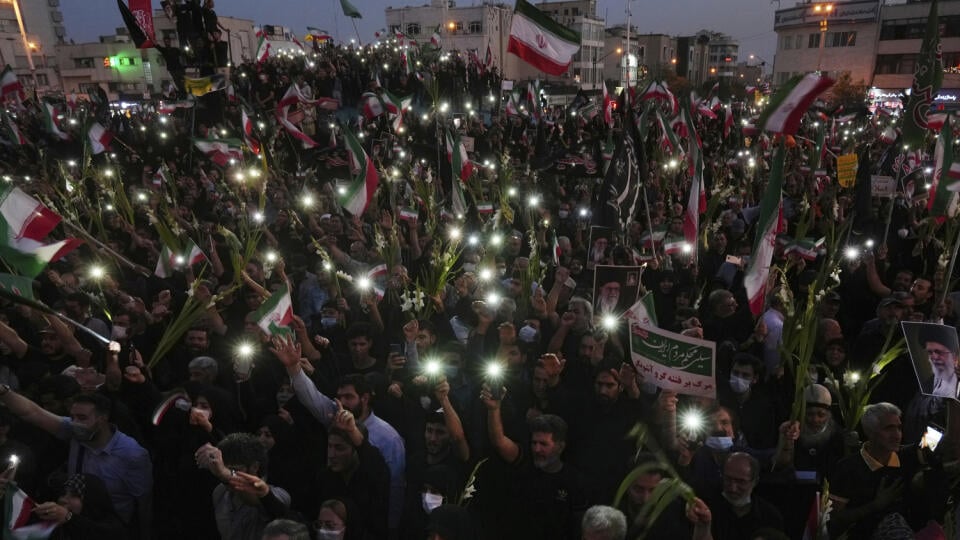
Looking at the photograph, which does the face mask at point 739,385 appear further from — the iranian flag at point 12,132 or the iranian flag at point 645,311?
the iranian flag at point 12,132

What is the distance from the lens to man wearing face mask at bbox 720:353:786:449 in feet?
14.7

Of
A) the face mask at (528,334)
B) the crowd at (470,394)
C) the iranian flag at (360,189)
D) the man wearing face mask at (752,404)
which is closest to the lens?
the crowd at (470,394)

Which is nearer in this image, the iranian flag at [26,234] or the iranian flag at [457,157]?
the iranian flag at [26,234]

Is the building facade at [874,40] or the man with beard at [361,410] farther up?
the building facade at [874,40]

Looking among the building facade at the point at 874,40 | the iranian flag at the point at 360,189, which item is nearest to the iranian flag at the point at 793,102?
the iranian flag at the point at 360,189

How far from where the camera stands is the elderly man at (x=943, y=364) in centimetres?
407

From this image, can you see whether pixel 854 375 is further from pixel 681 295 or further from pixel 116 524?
pixel 116 524

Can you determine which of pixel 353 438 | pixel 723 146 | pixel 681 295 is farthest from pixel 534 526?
pixel 723 146

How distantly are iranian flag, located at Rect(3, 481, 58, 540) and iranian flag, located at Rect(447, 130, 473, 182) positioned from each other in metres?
7.28

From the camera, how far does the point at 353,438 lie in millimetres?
3846

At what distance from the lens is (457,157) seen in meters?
9.83

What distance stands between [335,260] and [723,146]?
1218 cm

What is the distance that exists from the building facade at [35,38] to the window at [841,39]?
242ft

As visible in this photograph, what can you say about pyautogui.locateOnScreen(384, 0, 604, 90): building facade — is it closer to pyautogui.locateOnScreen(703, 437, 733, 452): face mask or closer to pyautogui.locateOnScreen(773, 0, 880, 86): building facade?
pyautogui.locateOnScreen(773, 0, 880, 86): building facade
